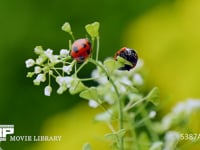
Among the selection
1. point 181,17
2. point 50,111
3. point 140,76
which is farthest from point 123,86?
point 181,17

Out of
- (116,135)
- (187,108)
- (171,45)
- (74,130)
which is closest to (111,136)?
(116,135)

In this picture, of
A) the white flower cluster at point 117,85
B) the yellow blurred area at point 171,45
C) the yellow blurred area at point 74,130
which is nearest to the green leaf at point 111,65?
the white flower cluster at point 117,85

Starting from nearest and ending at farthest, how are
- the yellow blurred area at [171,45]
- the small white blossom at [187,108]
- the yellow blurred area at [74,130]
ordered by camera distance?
the small white blossom at [187,108], the yellow blurred area at [74,130], the yellow blurred area at [171,45]

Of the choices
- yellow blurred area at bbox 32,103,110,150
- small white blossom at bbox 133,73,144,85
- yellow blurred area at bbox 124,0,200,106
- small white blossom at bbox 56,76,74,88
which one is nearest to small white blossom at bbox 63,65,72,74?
small white blossom at bbox 56,76,74,88

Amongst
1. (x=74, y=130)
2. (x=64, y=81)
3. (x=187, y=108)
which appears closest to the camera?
(x=64, y=81)

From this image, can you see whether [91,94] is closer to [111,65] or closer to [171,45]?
[111,65]

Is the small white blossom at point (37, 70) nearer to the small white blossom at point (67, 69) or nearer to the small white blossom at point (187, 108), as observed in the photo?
the small white blossom at point (67, 69)

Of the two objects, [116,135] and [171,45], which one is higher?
[171,45]
